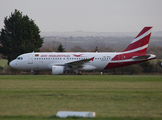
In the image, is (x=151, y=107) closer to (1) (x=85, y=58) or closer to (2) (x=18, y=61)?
(1) (x=85, y=58)

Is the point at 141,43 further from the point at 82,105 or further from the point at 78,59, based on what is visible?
the point at 82,105

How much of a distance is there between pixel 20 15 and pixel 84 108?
44878 millimetres

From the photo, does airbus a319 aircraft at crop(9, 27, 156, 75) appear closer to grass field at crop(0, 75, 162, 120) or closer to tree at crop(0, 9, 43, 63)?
tree at crop(0, 9, 43, 63)

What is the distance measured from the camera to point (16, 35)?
50.8m

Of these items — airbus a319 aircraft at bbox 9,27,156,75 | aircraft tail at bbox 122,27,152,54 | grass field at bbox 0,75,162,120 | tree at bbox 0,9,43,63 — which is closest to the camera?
grass field at bbox 0,75,162,120

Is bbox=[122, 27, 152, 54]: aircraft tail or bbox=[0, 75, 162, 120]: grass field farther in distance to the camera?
bbox=[122, 27, 152, 54]: aircraft tail

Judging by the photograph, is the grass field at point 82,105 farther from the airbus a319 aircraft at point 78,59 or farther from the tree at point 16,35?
the tree at point 16,35

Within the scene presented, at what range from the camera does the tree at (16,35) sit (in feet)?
161

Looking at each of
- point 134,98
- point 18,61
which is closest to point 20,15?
point 18,61

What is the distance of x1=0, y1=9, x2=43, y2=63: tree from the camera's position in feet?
161

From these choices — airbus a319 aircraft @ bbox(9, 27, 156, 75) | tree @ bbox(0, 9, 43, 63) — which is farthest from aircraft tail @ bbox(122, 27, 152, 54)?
tree @ bbox(0, 9, 43, 63)

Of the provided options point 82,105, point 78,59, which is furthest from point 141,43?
point 82,105

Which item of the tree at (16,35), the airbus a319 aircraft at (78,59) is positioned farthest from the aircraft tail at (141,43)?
the tree at (16,35)

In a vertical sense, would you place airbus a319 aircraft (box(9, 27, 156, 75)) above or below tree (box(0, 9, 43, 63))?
below
